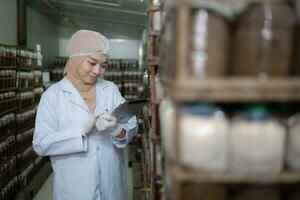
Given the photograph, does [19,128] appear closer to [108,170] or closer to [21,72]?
[21,72]

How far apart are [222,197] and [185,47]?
0.46m

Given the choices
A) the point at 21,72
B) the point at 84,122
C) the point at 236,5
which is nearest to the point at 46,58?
the point at 21,72

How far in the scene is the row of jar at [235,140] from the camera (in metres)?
0.94

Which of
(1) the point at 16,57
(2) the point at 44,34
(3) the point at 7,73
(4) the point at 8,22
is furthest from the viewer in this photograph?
(2) the point at 44,34

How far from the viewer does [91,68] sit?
2.08 metres

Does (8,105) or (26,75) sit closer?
(8,105)

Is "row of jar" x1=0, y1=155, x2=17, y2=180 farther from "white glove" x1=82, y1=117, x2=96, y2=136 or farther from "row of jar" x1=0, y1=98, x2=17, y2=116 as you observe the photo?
"white glove" x1=82, y1=117, x2=96, y2=136

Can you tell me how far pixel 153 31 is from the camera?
170 cm

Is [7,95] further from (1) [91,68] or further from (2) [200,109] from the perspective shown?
(2) [200,109]

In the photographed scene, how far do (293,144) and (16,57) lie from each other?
13.2ft

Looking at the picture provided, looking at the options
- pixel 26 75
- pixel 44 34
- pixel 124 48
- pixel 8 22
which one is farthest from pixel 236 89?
pixel 124 48

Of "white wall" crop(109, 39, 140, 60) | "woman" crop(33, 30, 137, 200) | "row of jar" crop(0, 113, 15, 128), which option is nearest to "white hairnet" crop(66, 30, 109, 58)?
"woman" crop(33, 30, 137, 200)

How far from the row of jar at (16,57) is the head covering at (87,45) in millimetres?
2050

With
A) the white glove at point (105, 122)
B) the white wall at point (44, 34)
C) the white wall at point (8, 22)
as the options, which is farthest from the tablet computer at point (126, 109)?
the white wall at point (44, 34)
